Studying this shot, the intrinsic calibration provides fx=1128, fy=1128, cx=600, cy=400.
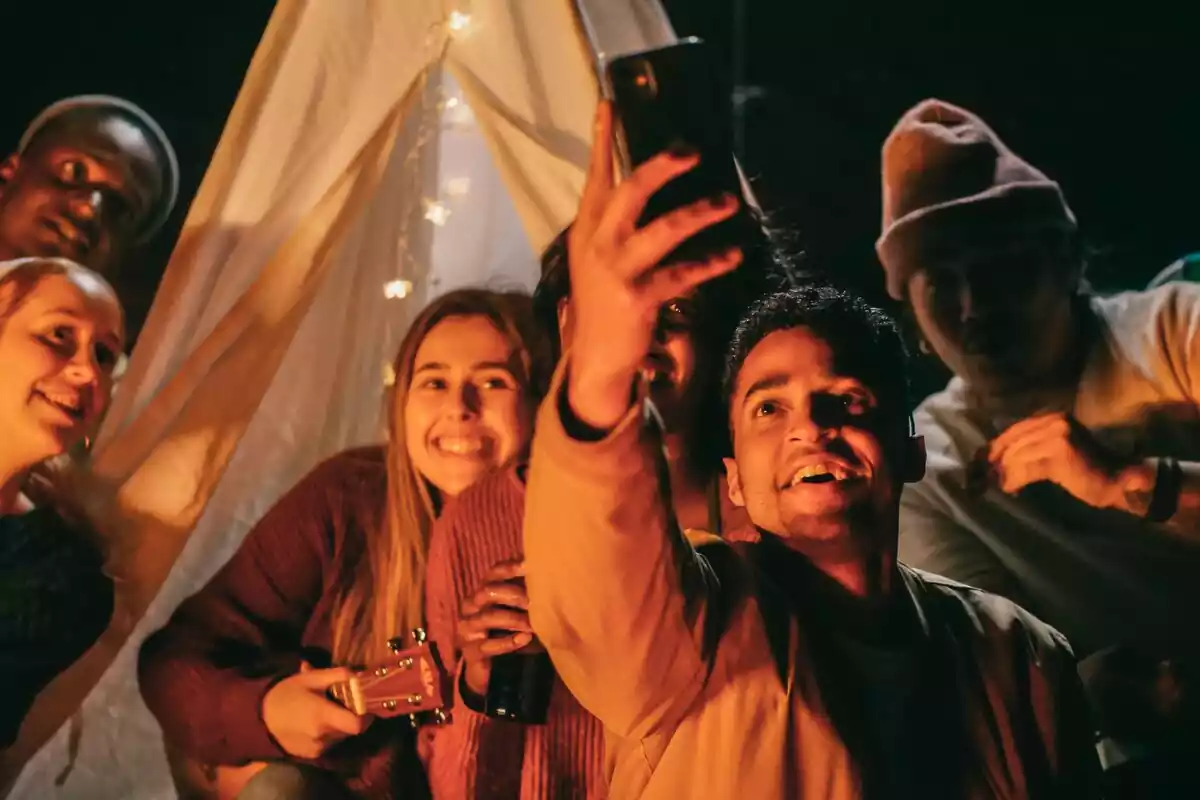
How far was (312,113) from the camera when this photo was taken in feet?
3.99

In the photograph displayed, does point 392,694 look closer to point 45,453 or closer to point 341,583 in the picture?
point 341,583

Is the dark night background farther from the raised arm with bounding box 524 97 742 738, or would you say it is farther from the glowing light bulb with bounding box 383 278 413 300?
the raised arm with bounding box 524 97 742 738

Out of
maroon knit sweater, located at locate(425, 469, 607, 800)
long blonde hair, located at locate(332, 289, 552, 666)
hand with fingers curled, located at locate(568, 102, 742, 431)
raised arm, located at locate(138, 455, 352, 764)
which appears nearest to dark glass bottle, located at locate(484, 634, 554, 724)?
maroon knit sweater, located at locate(425, 469, 607, 800)

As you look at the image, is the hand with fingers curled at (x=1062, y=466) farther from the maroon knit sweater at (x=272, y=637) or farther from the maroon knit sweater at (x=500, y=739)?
the maroon knit sweater at (x=272, y=637)

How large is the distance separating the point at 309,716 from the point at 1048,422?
80 centimetres

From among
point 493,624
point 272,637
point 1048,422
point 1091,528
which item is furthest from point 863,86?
point 272,637

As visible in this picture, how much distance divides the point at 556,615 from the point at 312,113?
0.68 m

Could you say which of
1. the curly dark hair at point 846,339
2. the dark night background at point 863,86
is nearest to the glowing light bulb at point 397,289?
the dark night background at point 863,86

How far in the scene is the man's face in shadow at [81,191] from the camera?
4.37 feet

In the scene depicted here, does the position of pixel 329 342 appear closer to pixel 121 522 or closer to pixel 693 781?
pixel 121 522

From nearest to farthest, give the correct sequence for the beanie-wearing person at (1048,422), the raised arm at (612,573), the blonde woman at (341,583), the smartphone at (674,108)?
the raised arm at (612,573)
the smartphone at (674,108)
the blonde woman at (341,583)
the beanie-wearing person at (1048,422)

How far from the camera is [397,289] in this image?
1.21 m

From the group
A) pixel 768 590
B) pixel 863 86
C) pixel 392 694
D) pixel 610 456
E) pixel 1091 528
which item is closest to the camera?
pixel 610 456

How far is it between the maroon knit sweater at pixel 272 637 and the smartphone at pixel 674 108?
0.43 metres
